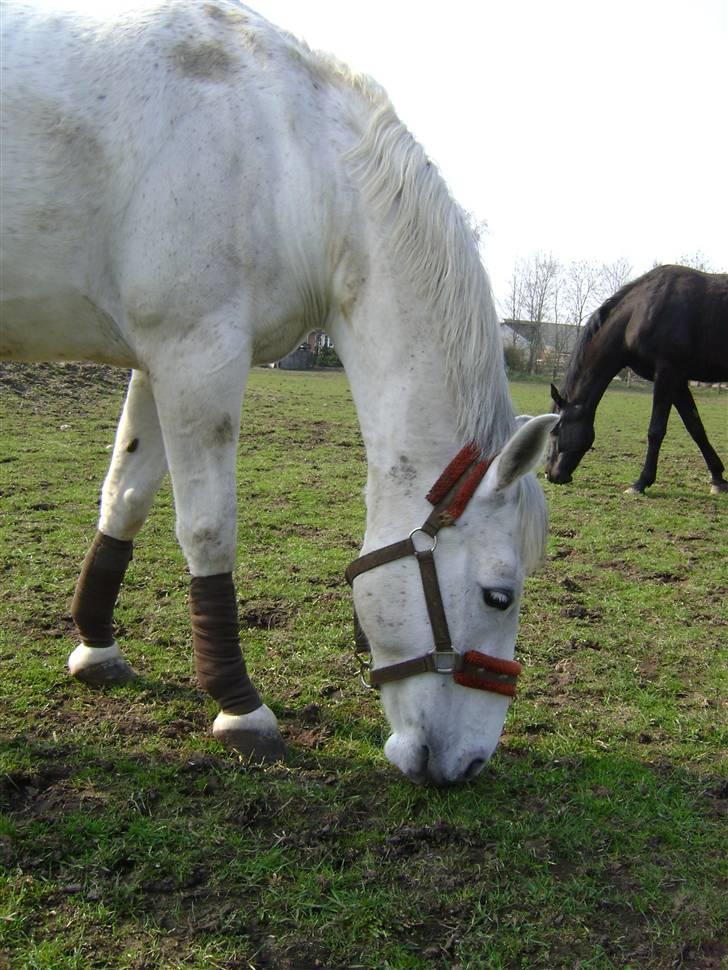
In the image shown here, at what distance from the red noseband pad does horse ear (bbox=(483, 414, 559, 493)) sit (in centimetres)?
56

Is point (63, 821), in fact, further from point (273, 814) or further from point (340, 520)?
point (340, 520)

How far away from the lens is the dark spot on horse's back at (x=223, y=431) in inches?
110

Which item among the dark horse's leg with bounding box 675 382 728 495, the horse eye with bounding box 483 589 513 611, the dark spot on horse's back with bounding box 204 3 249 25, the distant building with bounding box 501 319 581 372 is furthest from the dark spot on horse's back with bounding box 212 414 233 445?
the distant building with bounding box 501 319 581 372

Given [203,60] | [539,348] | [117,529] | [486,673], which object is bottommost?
[486,673]

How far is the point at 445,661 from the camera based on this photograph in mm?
2619

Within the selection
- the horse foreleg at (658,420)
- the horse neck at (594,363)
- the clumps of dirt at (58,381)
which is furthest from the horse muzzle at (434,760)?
the clumps of dirt at (58,381)

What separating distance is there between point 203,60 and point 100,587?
7.22ft

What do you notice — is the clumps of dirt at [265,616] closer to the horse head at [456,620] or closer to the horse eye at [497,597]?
the horse head at [456,620]

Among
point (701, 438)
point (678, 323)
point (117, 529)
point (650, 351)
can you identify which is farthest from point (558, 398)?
point (117, 529)

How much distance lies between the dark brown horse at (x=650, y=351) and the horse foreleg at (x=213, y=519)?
673 centimetres

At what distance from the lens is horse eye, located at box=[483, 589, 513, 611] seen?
264cm

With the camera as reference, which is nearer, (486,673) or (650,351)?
(486,673)

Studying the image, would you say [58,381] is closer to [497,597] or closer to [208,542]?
[208,542]

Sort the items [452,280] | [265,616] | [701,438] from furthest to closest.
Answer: [701,438] → [265,616] → [452,280]
